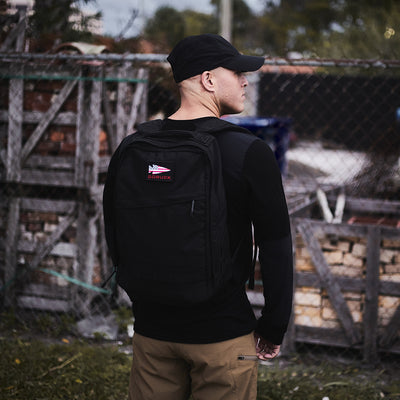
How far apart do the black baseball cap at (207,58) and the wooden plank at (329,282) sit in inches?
100

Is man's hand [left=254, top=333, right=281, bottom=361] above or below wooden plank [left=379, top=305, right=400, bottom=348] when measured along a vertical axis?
above

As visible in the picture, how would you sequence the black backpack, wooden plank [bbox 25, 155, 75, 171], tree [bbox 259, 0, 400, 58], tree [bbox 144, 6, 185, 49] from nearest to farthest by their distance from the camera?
the black backpack → wooden plank [bbox 25, 155, 75, 171] → tree [bbox 259, 0, 400, 58] → tree [bbox 144, 6, 185, 49]

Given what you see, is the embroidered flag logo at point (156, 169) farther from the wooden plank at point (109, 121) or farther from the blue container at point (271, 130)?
the blue container at point (271, 130)

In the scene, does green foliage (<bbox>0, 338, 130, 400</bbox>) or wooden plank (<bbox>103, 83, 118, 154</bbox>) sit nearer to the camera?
green foliage (<bbox>0, 338, 130, 400</bbox>)

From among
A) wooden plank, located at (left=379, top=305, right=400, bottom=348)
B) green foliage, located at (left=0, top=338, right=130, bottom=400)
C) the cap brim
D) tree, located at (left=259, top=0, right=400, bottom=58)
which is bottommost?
green foliage, located at (left=0, top=338, right=130, bottom=400)

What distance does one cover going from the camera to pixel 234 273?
1.87 m

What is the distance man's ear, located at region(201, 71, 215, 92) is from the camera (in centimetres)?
186

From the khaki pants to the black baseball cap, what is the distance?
0.94m

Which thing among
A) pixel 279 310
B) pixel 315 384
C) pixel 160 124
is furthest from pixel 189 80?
pixel 315 384

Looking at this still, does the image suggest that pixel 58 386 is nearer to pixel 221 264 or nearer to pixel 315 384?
pixel 315 384

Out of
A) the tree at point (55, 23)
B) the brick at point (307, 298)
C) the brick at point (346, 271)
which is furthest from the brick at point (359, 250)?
the tree at point (55, 23)

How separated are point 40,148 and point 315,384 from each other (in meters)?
3.04

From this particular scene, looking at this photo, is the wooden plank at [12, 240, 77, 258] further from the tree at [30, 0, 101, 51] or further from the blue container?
the blue container

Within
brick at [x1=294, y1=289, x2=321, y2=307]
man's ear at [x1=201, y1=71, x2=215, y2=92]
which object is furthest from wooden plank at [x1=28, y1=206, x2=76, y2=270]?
man's ear at [x1=201, y1=71, x2=215, y2=92]
